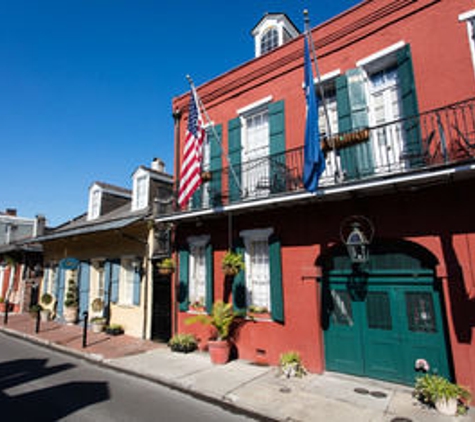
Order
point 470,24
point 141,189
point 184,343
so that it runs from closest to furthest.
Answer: point 470,24 < point 184,343 < point 141,189

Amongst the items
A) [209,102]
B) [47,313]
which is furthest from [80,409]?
[47,313]

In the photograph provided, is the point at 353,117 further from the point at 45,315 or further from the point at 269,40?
the point at 45,315

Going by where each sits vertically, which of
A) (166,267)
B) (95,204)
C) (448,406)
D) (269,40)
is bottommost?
(448,406)

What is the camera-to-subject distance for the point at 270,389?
5.74 metres

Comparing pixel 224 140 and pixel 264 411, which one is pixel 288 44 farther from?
pixel 264 411

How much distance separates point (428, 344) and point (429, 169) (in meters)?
3.25

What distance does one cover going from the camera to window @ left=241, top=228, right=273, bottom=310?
7871mm

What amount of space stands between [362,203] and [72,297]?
12.7 metres

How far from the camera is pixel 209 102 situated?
9.91 m

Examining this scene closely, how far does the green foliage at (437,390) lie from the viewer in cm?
468

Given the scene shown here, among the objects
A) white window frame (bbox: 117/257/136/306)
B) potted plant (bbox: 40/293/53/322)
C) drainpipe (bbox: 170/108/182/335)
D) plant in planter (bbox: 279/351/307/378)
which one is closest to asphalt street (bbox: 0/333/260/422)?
plant in planter (bbox: 279/351/307/378)

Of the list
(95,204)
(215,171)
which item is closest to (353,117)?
(215,171)

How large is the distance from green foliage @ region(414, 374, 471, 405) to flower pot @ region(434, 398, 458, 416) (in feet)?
0.14

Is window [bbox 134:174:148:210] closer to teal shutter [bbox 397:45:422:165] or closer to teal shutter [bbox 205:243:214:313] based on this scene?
teal shutter [bbox 205:243:214:313]
